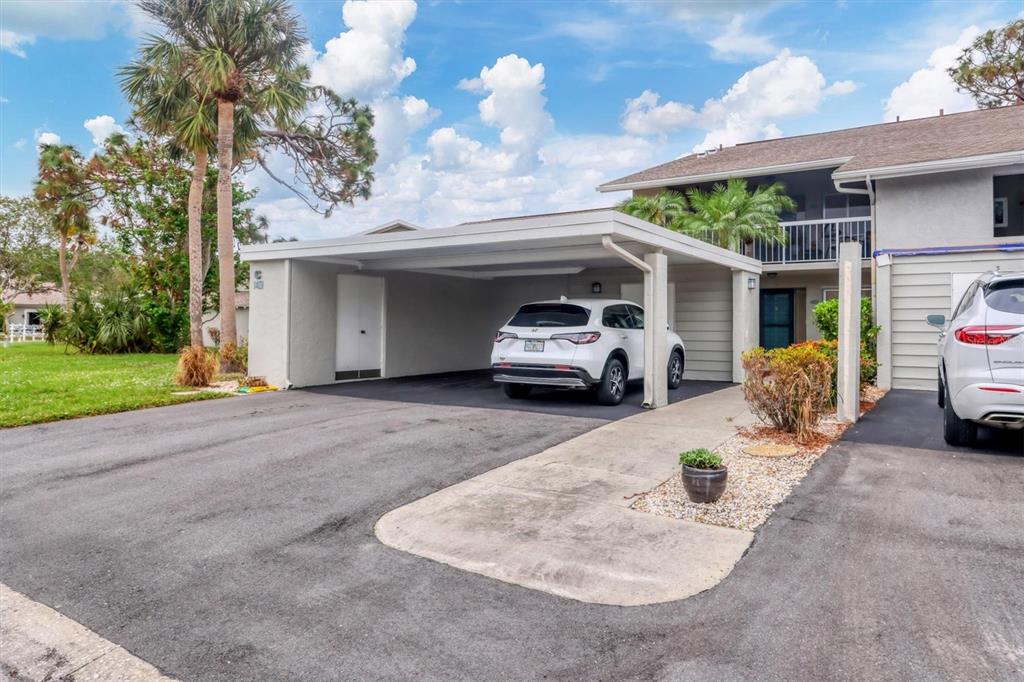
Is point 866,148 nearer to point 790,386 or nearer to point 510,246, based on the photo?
point 510,246

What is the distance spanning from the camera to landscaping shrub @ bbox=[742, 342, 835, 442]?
6414 mm

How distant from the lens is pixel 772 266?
15.2m

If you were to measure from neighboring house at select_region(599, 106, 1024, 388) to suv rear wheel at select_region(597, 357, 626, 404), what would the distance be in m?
4.94

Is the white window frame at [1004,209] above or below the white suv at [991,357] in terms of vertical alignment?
above

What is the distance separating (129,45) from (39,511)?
550 inches

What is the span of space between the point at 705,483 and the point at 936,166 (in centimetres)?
1092

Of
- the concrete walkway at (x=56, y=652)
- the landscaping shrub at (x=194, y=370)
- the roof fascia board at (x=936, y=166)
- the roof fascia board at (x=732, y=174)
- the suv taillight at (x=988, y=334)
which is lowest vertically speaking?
the concrete walkway at (x=56, y=652)

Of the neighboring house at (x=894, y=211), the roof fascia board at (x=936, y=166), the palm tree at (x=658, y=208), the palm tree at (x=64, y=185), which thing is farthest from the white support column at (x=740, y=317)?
the palm tree at (x=64, y=185)

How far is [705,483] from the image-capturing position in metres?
4.50

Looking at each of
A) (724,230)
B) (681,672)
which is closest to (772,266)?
(724,230)

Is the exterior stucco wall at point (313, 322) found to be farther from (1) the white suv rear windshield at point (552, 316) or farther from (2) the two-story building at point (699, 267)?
(1) the white suv rear windshield at point (552, 316)

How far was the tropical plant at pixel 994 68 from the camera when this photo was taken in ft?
74.5

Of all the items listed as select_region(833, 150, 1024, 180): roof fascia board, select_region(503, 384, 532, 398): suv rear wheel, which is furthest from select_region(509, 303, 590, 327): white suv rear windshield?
select_region(833, 150, 1024, 180): roof fascia board

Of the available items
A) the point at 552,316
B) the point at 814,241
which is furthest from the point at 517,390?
the point at 814,241
